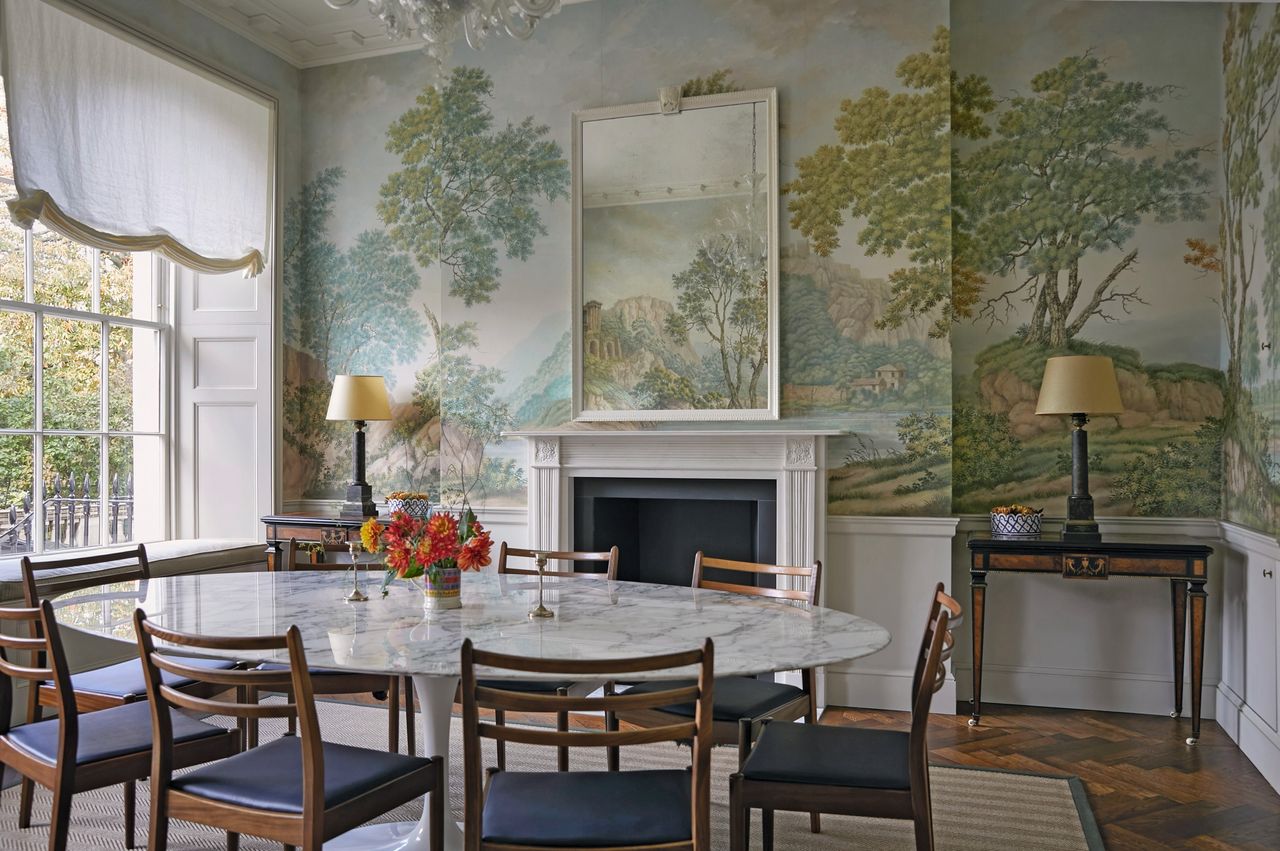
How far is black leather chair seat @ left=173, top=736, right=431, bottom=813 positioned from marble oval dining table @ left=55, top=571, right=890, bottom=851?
0.76 feet

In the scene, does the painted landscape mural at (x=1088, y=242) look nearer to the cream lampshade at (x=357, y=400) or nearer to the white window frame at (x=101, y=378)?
the cream lampshade at (x=357, y=400)

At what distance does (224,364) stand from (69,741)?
356 centimetres

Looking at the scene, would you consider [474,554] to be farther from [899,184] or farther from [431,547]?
[899,184]

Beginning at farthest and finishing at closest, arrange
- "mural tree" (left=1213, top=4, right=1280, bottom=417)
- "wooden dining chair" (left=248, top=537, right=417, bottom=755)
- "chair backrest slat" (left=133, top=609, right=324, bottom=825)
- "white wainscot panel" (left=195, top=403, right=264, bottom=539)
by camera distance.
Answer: "white wainscot panel" (left=195, top=403, right=264, bottom=539) < "mural tree" (left=1213, top=4, right=1280, bottom=417) < "wooden dining chair" (left=248, top=537, right=417, bottom=755) < "chair backrest slat" (left=133, top=609, right=324, bottom=825)

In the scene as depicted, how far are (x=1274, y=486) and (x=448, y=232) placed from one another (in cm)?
408

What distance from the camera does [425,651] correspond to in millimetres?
2246

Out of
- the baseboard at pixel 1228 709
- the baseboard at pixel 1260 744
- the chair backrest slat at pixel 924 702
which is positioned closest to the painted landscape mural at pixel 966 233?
the baseboard at pixel 1228 709

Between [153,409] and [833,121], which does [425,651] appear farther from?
[153,409]

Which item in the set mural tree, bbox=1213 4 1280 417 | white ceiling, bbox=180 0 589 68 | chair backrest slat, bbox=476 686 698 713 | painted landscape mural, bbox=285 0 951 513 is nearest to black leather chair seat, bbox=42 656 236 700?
chair backrest slat, bbox=476 686 698 713

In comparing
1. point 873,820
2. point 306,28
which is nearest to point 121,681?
point 873,820

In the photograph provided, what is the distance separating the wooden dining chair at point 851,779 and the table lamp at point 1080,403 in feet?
7.24

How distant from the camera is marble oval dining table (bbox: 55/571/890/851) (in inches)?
87.7

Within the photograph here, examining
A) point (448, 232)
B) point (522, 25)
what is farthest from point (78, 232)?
point (522, 25)

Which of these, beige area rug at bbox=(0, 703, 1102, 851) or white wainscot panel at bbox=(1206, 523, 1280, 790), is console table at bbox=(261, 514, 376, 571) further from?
white wainscot panel at bbox=(1206, 523, 1280, 790)
